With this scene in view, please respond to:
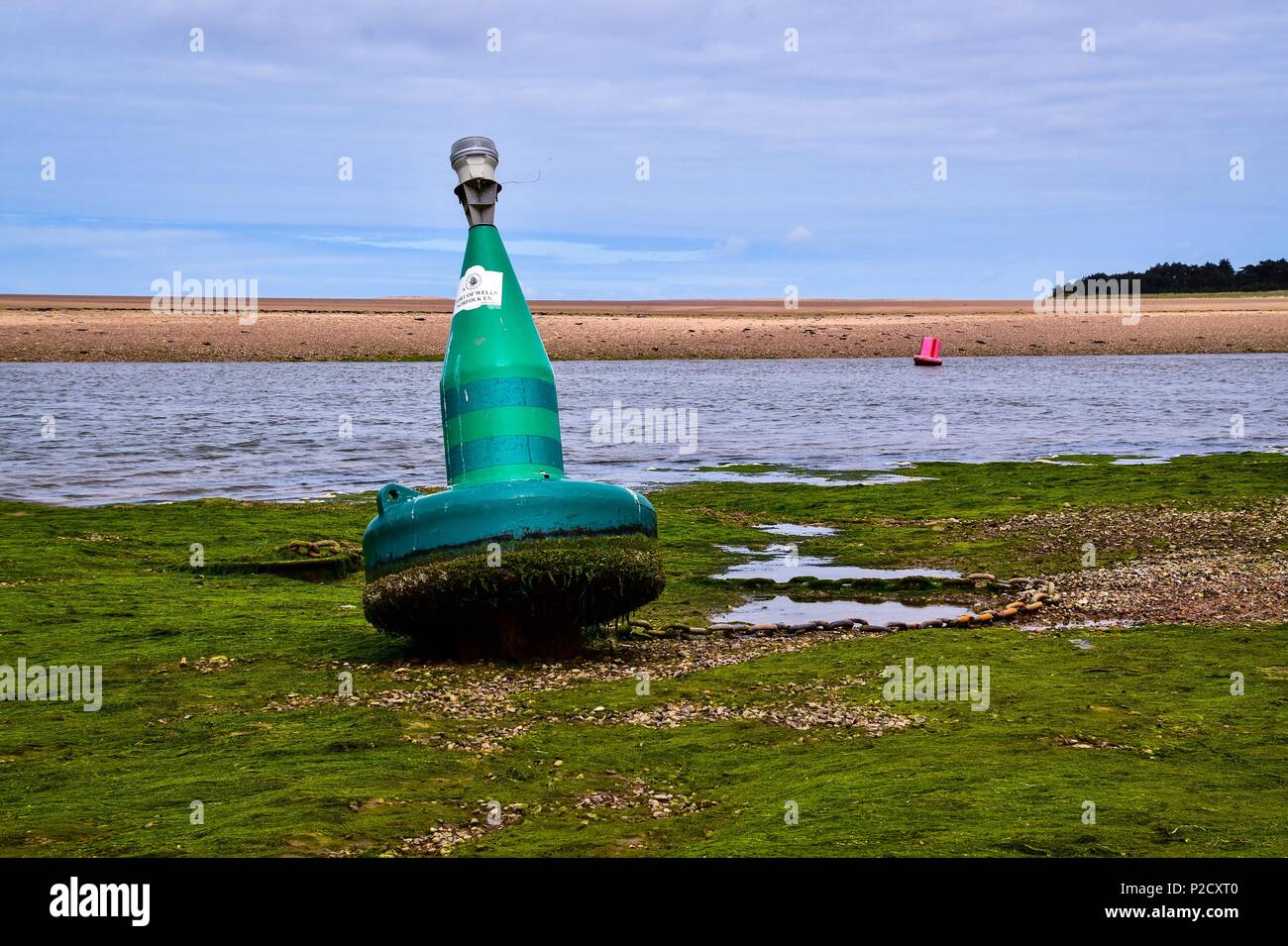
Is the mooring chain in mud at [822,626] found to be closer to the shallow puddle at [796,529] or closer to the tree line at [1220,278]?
the shallow puddle at [796,529]

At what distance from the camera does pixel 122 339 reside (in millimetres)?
73688

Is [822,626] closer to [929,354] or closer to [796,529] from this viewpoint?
[796,529]

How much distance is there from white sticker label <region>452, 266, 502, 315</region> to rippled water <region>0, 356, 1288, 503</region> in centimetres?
1317

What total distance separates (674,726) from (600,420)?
31.6 metres

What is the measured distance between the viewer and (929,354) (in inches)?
2835

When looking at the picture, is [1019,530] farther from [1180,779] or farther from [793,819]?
[793,819]

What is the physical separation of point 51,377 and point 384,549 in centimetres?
5573

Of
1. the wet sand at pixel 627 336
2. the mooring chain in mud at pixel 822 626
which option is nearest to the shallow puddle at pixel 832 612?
the mooring chain in mud at pixel 822 626

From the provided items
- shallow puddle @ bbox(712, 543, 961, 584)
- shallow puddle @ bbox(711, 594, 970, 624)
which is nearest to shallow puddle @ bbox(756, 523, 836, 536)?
shallow puddle @ bbox(712, 543, 961, 584)

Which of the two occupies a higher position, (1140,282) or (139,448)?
(1140,282)

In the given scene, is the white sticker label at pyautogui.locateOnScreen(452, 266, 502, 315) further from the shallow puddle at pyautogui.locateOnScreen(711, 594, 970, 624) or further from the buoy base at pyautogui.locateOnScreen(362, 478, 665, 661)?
the shallow puddle at pyautogui.locateOnScreen(711, 594, 970, 624)

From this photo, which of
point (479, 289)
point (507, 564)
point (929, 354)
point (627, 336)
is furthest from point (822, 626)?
point (627, 336)

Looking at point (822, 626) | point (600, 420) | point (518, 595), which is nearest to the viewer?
point (518, 595)
